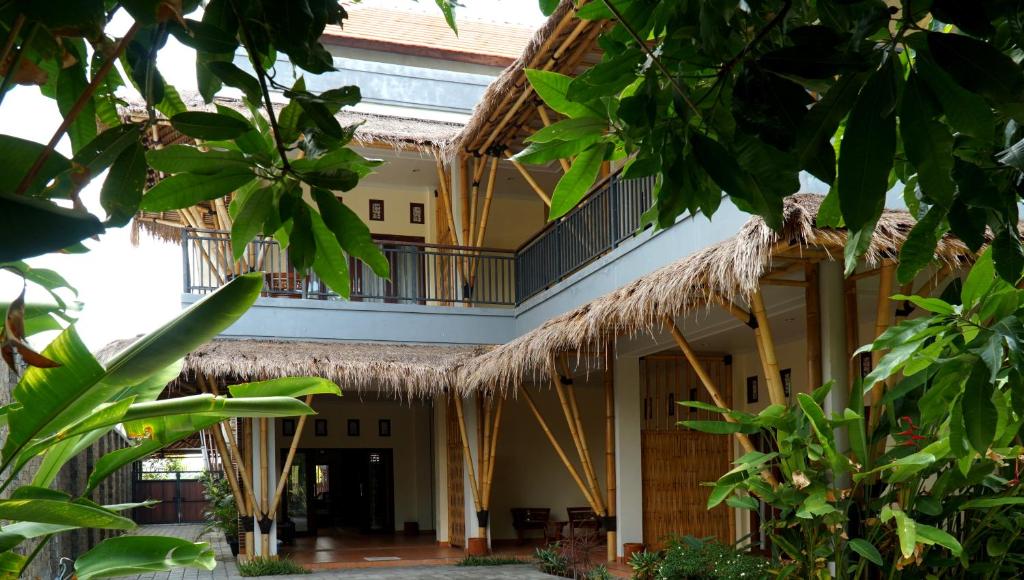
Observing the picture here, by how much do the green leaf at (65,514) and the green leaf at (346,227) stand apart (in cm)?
54

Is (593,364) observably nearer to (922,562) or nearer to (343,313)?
(343,313)

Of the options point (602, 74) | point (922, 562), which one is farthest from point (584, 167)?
point (922, 562)

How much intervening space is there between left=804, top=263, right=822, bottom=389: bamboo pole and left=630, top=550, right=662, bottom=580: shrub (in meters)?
2.08

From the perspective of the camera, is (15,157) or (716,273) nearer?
(15,157)

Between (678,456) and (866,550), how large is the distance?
5.89 m

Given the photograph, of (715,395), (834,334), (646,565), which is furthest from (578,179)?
(646,565)

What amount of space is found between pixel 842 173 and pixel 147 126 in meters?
0.77

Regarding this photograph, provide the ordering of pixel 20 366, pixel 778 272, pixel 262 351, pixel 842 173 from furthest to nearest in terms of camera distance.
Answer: pixel 262 351 → pixel 778 272 → pixel 20 366 → pixel 842 173

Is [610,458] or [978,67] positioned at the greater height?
[978,67]

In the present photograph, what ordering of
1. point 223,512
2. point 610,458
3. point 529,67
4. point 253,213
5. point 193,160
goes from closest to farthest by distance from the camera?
1. point 193,160
2. point 253,213
3. point 529,67
4. point 610,458
5. point 223,512

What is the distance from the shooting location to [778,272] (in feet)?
24.4

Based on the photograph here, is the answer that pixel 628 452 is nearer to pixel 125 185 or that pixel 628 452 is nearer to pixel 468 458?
pixel 468 458

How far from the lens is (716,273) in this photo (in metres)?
6.47

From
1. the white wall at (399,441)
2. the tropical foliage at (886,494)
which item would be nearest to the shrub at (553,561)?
the tropical foliage at (886,494)
